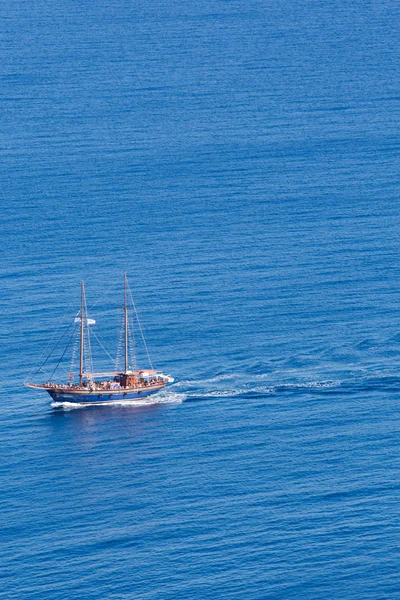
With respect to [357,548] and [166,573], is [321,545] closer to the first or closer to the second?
[357,548]

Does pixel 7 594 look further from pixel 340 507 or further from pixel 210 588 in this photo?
pixel 340 507

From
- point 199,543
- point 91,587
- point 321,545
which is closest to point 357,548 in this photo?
point 321,545

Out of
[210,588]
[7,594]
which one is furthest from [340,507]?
[7,594]

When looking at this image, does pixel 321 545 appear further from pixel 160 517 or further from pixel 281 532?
pixel 160 517

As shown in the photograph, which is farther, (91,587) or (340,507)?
(340,507)

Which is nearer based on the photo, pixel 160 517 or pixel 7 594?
pixel 7 594

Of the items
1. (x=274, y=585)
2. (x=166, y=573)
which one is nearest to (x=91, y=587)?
(x=166, y=573)

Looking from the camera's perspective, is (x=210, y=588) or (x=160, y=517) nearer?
(x=210, y=588)
